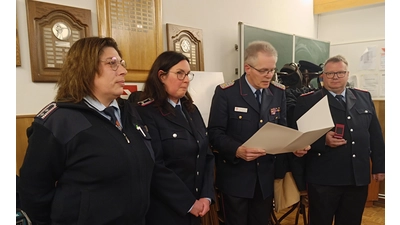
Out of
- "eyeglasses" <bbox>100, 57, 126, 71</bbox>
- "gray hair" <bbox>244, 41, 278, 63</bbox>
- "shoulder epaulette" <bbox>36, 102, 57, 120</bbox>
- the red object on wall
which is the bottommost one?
"shoulder epaulette" <bbox>36, 102, 57, 120</bbox>

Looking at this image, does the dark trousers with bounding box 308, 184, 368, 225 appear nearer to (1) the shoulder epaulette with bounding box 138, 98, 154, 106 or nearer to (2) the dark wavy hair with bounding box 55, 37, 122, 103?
(1) the shoulder epaulette with bounding box 138, 98, 154, 106

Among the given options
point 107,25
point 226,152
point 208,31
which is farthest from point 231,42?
point 226,152

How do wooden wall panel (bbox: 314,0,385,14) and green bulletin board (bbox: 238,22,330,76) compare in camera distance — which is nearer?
green bulletin board (bbox: 238,22,330,76)

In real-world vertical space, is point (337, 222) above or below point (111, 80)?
below

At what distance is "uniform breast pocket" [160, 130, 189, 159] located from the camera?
136 cm

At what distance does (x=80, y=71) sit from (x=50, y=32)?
36.9 inches

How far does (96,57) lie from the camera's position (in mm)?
1036

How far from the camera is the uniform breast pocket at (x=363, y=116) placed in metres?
1.78

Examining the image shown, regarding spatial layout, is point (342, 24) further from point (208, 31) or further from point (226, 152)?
point (226, 152)

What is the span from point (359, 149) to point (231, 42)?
1.67 meters

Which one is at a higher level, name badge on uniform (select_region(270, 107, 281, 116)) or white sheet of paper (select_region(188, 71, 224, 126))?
white sheet of paper (select_region(188, 71, 224, 126))

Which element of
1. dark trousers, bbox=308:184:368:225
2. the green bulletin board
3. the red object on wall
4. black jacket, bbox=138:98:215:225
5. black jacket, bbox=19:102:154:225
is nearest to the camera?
black jacket, bbox=19:102:154:225

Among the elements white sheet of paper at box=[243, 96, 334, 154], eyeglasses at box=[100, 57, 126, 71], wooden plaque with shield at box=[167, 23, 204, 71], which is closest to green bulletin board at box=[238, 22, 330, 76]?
wooden plaque with shield at box=[167, 23, 204, 71]

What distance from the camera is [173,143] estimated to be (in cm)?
136
